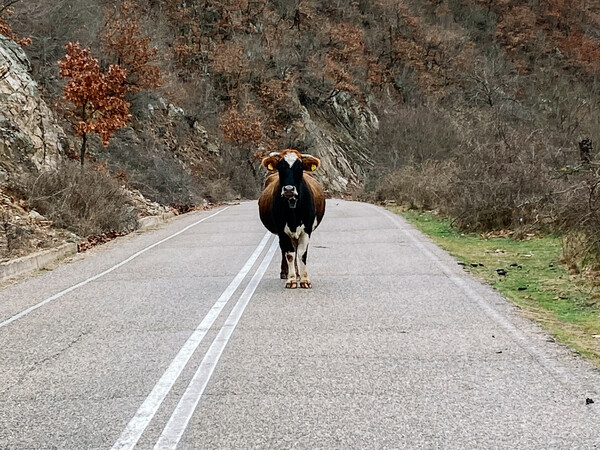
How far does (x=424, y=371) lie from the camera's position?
19.3 ft

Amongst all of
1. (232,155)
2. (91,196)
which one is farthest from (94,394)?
(232,155)

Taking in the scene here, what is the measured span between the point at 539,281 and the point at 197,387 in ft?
20.9

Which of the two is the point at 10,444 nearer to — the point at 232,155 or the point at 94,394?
the point at 94,394

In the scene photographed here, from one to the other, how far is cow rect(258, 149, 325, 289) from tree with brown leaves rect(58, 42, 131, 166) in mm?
12757

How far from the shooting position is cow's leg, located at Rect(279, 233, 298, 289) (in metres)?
10.1

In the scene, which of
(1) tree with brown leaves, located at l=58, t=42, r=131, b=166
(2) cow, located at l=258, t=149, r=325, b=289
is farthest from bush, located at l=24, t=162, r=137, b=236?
(2) cow, located at l=258, t=149, r=325, b=289

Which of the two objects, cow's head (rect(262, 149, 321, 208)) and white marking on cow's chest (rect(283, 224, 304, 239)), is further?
white marking on cow's chest (rect(283, 224, 304, 239))

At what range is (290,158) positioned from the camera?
9.90 m

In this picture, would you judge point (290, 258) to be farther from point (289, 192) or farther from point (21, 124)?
point (21, 124)

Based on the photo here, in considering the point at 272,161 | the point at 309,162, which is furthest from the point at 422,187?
the point at 272,161

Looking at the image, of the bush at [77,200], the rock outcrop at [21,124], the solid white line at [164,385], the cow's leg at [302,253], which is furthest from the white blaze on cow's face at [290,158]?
the rock outcrop at [21,124]

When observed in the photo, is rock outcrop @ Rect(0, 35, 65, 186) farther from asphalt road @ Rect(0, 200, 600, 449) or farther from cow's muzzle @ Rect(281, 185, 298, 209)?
cow's muzzle @ Rect(281, 185, 298, 209)

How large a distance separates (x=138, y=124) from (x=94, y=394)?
3197 cm

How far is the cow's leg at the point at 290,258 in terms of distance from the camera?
10.1m
